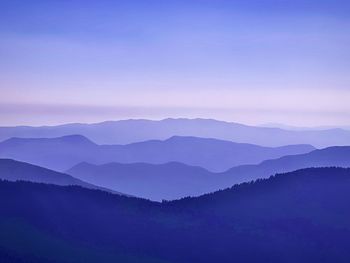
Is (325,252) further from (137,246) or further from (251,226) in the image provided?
(137,246)

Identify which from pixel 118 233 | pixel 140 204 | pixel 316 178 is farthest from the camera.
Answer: pixel 316 178

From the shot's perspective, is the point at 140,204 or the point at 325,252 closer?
the point at 325,252

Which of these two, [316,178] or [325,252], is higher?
[316,178]

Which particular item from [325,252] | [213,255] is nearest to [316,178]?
[325,252]


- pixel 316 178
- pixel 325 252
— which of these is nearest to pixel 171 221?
pixel 325 252

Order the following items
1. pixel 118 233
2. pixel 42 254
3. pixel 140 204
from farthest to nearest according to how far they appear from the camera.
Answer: pixel 140 204
pixel 118 233
pixel 42 254

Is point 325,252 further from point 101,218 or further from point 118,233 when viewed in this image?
point 101,218
